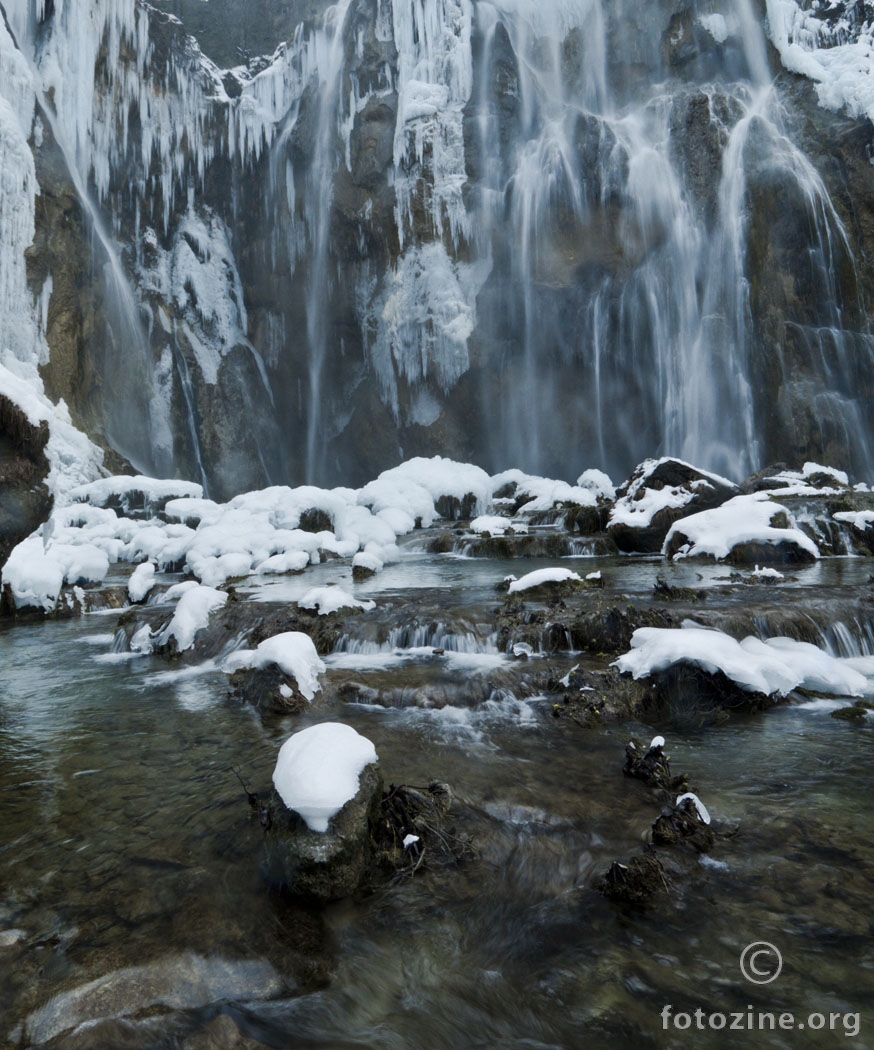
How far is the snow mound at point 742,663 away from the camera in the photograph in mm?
4969

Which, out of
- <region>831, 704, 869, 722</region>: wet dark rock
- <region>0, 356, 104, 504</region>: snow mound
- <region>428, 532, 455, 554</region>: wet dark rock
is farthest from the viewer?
<region>0, 356, 104, 504</region>: snow mound

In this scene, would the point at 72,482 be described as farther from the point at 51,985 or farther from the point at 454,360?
the point at 51,985

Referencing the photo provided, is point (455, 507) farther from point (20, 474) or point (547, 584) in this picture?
point (20, 474)

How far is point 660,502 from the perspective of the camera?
43.8 feet

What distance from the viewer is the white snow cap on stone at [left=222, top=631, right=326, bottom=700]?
5.34 metres

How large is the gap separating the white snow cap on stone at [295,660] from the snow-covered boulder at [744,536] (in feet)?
24.9

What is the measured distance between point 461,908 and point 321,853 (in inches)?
24.1

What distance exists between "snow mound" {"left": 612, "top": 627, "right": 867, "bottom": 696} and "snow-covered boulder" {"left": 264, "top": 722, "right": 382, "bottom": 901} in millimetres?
2900

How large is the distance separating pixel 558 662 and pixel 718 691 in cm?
142

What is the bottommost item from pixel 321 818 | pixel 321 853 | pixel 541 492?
pixel 321 853

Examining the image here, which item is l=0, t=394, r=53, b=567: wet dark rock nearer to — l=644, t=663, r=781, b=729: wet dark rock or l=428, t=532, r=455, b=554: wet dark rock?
l=644, t=663, r=781, b=729: wet dark rock

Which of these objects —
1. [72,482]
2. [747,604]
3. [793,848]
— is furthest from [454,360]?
[793,848]
